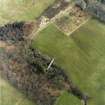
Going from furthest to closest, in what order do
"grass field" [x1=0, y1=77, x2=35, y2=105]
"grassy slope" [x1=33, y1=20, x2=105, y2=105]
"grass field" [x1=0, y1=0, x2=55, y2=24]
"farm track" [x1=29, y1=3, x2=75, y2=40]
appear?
"grass field" [x1=0, y1=0, x2=55, y2=24]
"farm track" [x1=29, y1=3, x2=75, y2=40]
"grassy slope" [x1=33, y1=20, x2=105, y2=105]
"grass field" [x1=0, y1=77, x2=35, y2=105]

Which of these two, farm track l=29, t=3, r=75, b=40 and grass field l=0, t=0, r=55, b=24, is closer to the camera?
farm track l=29, t=3, r=75, b=40

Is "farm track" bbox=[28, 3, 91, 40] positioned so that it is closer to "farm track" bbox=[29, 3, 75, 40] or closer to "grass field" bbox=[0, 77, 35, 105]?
"farm track" bbox=[29, 3, 75, 40]

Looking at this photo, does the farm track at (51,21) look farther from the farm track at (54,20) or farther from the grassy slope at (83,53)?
the grassy slope at (83,53)

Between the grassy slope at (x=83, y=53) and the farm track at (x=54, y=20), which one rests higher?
the farm track at (x=54, y=20)

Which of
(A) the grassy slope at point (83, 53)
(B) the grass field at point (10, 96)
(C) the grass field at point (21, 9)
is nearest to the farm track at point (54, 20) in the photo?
(A) the grassy slope at point (83, 53)

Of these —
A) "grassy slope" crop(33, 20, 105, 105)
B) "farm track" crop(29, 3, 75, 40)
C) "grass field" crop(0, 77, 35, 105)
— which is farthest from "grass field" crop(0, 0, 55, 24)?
"grass field" crop(0, 77, 35, 105)

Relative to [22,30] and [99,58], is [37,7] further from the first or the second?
[99,58]

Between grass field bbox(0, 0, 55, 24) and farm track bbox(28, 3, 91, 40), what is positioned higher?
grass field bbox(0, 0, 55, 24)
